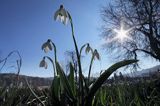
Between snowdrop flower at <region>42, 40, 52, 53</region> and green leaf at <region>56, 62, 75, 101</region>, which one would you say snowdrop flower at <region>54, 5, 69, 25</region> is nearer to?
snowdrop flower at <region>42, 40, 52, 53</region>

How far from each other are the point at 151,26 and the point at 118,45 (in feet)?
18.1

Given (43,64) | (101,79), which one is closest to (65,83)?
(101,79)

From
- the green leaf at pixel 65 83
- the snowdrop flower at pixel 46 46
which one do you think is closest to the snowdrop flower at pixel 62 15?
the snowdrop flower at pixel 46 46

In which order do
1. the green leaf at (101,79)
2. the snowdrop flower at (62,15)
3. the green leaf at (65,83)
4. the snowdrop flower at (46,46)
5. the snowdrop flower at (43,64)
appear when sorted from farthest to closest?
the snowdrop flower at (43,64)
the snowdrop flower at (46,46)
the snowdrop flower at (62,15)
the green leaf at (65,83)
the green leaf at (101,79)

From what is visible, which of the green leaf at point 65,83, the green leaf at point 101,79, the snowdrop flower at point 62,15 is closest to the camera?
the green leaf at point 101,79

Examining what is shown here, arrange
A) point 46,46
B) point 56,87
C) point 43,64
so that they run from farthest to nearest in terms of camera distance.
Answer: point 43,64
point 46,46
point 56,87

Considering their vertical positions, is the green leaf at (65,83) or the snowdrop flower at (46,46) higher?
the snowdrop flower at (46,46)

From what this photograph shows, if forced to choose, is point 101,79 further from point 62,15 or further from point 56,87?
point 62,15

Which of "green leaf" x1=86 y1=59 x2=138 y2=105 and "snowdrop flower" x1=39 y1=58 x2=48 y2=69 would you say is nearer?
"green leaf" x1=86 y1=59 x2=138 y2=105

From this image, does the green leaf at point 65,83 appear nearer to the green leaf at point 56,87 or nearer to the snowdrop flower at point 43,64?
the green leaf at point 56,87

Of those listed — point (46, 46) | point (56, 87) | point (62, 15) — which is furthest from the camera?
point (46, 46)

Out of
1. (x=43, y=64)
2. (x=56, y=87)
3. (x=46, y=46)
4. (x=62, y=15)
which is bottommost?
(x=56, y=87)

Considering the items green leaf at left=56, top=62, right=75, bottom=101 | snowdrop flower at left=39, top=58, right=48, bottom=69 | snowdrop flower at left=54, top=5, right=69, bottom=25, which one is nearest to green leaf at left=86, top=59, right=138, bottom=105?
green leaf at left=56, top=62, right=75, bottom=101

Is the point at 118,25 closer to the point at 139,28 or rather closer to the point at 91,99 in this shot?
the point at 139,28
